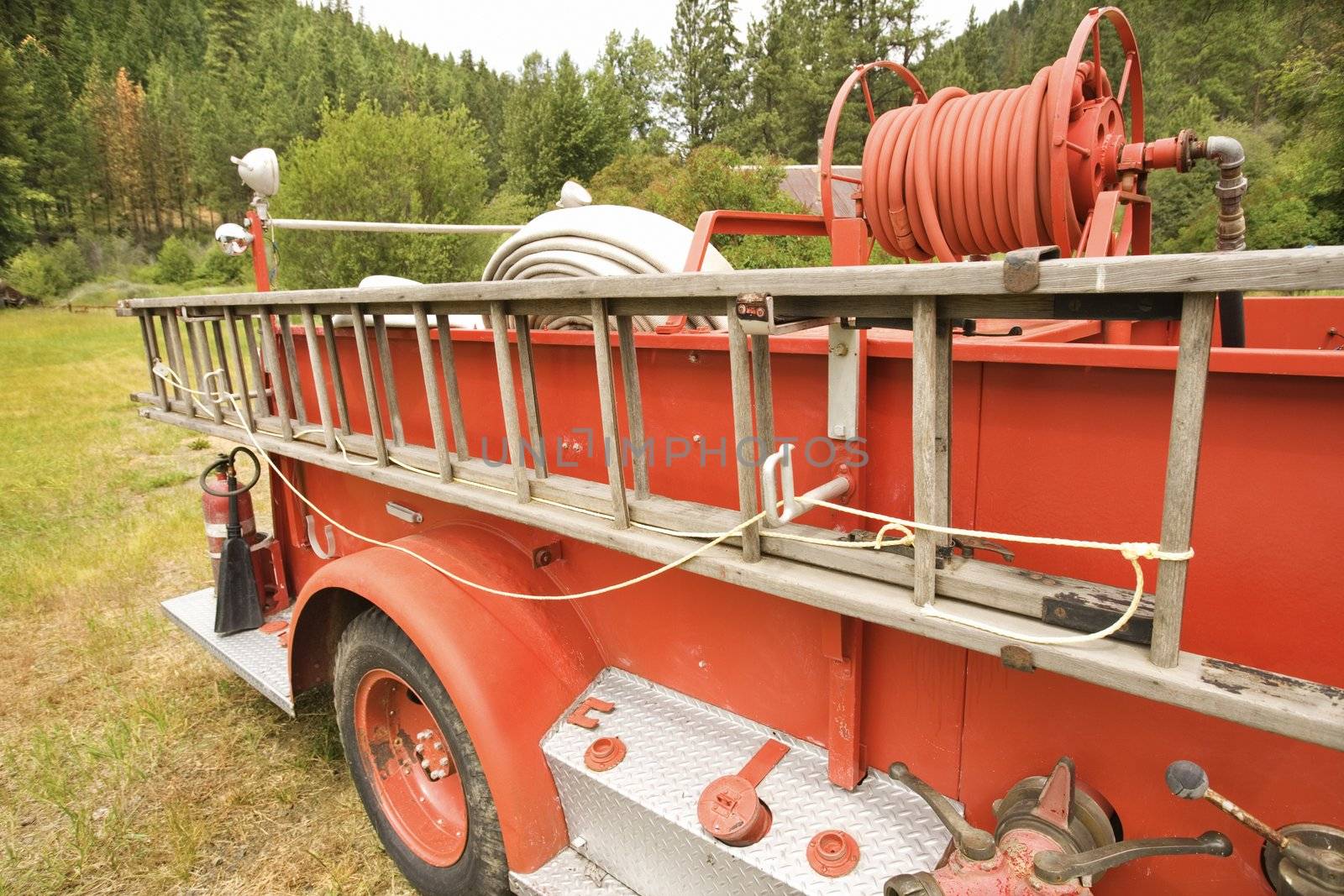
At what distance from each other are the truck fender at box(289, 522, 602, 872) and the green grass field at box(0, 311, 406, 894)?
3.68 ft

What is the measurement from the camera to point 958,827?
149 cm

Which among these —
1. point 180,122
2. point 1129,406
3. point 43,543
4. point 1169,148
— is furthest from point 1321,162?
point 180,122

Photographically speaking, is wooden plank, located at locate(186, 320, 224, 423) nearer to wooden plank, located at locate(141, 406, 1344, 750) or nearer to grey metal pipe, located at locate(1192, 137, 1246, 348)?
wooden plank, located at locate(141, 406, 1344, 750)

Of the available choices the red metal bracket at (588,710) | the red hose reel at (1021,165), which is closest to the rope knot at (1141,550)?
the red hose reel at (1021,165)

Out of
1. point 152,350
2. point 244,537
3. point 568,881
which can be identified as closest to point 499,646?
point 568,881

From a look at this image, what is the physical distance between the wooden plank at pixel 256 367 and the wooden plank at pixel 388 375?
894mm

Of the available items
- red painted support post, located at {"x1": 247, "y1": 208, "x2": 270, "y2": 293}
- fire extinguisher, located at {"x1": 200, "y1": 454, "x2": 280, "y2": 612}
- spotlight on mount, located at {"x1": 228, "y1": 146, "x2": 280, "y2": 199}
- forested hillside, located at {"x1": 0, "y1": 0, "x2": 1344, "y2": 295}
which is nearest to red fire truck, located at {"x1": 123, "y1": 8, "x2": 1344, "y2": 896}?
red painted support post, located at {"x1": 247, "y1": 208, "x2": 270, "y2": 293}

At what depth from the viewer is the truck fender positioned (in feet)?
7.00

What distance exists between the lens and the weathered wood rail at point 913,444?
105 centimetres

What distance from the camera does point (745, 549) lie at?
1626 millimetres

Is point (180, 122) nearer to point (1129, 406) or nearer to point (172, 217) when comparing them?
point (172, 217)

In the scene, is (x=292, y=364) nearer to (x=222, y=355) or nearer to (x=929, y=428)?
(x=222, y=355)

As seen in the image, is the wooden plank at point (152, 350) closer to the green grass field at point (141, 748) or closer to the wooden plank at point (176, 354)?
the wooden plank at point (176, 354)

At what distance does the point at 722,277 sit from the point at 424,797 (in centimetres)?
219
